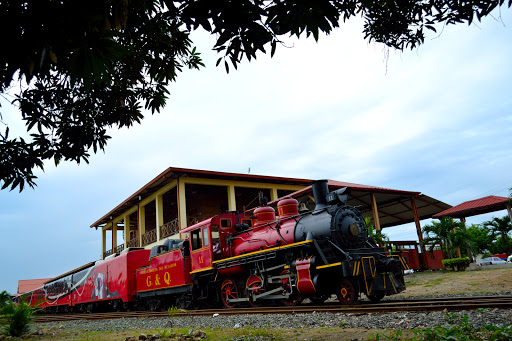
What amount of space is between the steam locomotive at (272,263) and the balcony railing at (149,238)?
8.62 m

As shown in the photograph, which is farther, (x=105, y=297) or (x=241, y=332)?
(x=105, y=297)

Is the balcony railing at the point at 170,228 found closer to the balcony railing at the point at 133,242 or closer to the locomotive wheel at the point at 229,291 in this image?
the balcony railing at the point at 133,242

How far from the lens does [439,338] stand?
12.7 feet

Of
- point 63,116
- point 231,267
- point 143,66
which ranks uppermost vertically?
point 143,66

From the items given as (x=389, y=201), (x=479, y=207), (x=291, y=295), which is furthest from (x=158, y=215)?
(x=479, y=207)

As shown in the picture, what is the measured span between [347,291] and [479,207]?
53.0 feet

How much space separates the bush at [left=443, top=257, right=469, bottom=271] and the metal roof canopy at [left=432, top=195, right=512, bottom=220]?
14.6ft

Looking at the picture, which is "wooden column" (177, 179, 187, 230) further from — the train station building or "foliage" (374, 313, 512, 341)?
"foliage" (374, 313, 512, 341)

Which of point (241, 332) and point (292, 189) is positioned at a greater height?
point (292, 189)

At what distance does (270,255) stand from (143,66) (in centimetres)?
574

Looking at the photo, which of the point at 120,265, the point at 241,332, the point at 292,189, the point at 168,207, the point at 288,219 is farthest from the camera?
the point at 168,207

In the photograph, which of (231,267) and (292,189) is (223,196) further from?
(231,267)

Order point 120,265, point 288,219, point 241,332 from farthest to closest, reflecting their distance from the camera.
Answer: point 120,265 < point 288,219 < point 241,332

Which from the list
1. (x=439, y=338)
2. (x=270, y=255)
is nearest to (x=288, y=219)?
(x=270, y=255)
